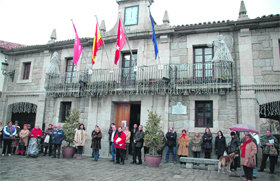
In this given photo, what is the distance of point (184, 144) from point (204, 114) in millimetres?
1802

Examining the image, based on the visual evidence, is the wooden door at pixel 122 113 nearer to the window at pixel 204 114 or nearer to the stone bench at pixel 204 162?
the window at pixel 204 114

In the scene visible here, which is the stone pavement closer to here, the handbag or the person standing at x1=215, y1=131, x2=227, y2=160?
the handbag

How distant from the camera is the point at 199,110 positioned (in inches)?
400

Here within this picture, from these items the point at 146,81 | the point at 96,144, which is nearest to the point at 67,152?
the point at 96,144

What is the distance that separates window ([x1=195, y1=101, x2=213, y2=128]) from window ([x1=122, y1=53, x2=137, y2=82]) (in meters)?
3.43

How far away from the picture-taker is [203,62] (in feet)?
34.3

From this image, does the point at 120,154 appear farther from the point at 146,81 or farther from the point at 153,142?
the point at 146,81

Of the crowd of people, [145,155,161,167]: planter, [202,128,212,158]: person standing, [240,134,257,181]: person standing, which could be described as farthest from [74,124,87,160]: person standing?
[240,134,257,181]: person standing

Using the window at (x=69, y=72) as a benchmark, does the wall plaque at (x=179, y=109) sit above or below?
below

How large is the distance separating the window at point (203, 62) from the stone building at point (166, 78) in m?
0.04

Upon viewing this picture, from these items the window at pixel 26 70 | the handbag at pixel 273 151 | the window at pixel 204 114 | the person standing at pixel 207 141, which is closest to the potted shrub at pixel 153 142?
the person standing at pixel 207 141

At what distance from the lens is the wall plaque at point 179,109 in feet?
33.3

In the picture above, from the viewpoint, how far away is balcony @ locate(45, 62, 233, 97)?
955cm

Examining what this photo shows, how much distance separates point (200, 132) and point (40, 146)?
24.4ft
